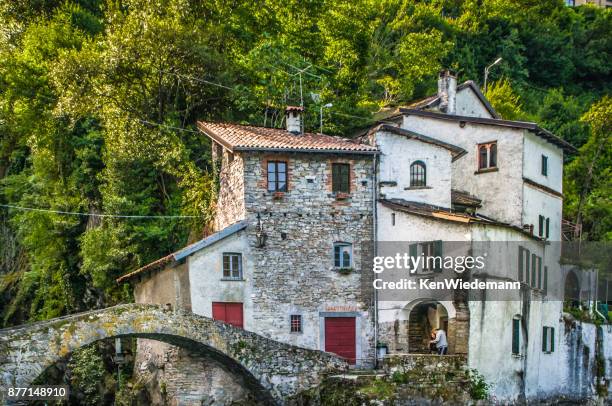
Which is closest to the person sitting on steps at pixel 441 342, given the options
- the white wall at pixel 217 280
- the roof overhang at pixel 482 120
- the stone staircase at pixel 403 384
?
the stone staircase at pixel 403 384

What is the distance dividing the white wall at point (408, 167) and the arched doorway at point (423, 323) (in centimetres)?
446

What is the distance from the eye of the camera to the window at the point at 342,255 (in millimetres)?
34625

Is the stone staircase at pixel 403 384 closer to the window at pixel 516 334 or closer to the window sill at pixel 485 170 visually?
the window at pixel 516 334

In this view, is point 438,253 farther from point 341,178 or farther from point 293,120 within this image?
point 293,120

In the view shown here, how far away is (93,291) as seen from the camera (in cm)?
4031

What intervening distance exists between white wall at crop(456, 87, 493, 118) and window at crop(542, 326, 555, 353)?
12759 millimetres

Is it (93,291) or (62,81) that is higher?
(62,81)

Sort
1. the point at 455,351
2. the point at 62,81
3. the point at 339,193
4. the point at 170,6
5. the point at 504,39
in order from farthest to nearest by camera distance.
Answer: the point at 504,39 → the point at 170,6 → the point at 62,81 → the point at 339,193 → the point at 455,351

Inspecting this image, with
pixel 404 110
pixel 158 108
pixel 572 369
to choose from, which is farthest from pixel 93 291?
pixel 572 369

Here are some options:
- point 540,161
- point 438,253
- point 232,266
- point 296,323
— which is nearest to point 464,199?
point 540,161

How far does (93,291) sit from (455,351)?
17.6 metres

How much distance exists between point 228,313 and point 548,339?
15.2 metres

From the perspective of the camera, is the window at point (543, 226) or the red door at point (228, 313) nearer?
the red door at point (228, 313)

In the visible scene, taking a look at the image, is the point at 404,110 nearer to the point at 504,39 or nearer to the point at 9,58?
the point at 9,58
